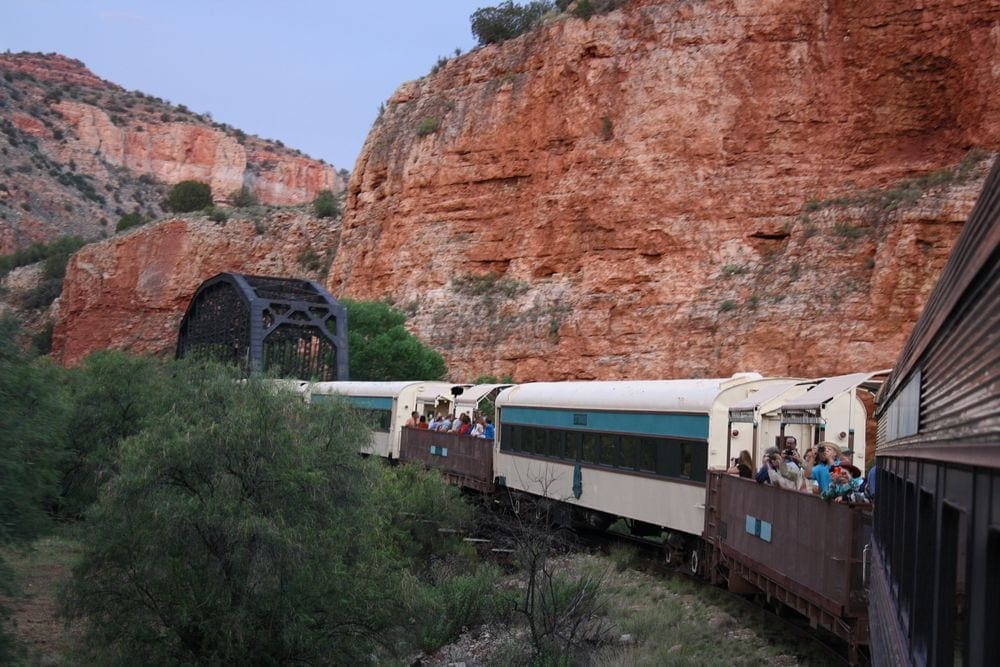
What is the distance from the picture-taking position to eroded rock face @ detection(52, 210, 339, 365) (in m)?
67.3

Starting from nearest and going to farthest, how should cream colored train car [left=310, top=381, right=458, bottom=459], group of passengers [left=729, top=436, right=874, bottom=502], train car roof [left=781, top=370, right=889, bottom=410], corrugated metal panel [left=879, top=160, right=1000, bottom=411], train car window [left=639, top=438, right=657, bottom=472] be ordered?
corrugated metal panel [left=879, top=160, right=1000, bottom=411] → group of passengers [left=729, top=436, right=874, bottom=502] → train car roof [left=781, top=370, right=889, bottom=410] → train car window [left=639, top=438, right=657, bottom=472] → cream colored train car [left=310, top=381, right=458, bottom=459]

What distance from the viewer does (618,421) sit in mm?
17062

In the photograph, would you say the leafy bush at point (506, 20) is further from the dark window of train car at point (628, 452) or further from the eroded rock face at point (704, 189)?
the dark window of train car at point (628, 452)

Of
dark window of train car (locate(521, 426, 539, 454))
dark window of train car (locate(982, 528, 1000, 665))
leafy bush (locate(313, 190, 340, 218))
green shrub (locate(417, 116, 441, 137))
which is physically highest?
green shrub (locate(417, 116, 441, 137))

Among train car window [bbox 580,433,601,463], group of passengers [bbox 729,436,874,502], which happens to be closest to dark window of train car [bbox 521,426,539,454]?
train car window [bbox 580,433,601,463]

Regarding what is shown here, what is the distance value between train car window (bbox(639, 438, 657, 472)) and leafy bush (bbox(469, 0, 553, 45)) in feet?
135

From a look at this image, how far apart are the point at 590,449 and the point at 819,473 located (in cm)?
828

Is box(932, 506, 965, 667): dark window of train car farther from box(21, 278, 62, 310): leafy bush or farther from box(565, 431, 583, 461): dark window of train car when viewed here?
box(21, 278, 62, 310): leafy bush

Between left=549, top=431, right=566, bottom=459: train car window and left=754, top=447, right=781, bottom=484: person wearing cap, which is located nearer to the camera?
left=754, top=447, right=781, bottom=484: person wearing cap

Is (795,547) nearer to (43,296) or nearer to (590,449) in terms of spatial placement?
(590,449)

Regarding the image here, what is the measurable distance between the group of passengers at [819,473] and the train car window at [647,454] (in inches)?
160

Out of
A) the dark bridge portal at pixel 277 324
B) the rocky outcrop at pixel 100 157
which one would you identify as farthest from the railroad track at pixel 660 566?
the rocky outcrop at pixel 100 157

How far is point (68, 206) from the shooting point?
100312 millimetres

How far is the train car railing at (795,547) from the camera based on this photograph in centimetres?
865
